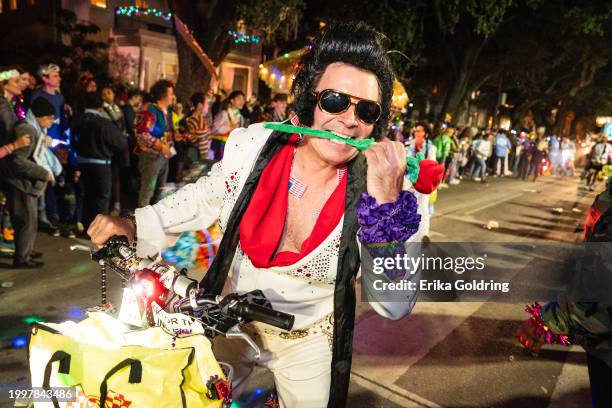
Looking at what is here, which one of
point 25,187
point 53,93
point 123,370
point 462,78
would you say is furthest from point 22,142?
point 462,78

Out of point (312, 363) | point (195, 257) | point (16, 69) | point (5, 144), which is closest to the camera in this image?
point (312, 363)

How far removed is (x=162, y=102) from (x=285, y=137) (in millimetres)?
5646

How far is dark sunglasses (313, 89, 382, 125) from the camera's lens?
1.96 m

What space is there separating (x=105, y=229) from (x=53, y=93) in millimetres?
5705

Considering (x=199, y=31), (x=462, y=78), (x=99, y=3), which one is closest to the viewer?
(x=199, y=31)

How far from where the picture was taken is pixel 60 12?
14.7 metres

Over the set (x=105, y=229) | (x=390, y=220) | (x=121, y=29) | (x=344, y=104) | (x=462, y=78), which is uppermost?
(x=121, y=29)

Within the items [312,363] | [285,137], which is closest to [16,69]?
[285,137]

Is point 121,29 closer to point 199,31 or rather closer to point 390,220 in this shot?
point 199,31

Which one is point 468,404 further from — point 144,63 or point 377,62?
point 144,63

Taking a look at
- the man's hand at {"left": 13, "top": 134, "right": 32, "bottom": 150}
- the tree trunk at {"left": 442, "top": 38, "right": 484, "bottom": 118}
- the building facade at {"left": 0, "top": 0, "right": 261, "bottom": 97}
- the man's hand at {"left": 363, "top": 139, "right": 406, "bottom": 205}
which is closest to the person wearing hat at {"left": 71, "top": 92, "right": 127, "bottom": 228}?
the man's hand at {"left": 13, "top": 134, "right": 32, "bottom": 150}

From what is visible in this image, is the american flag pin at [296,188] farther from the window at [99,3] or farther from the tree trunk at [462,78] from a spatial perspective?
the window at [99,3]

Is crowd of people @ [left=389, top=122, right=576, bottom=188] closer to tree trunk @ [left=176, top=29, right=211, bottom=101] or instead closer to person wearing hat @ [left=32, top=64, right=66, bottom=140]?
tree trunk @ [left=176, top=29, right=211, bottom=101]

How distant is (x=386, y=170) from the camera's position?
1823 millimetres
